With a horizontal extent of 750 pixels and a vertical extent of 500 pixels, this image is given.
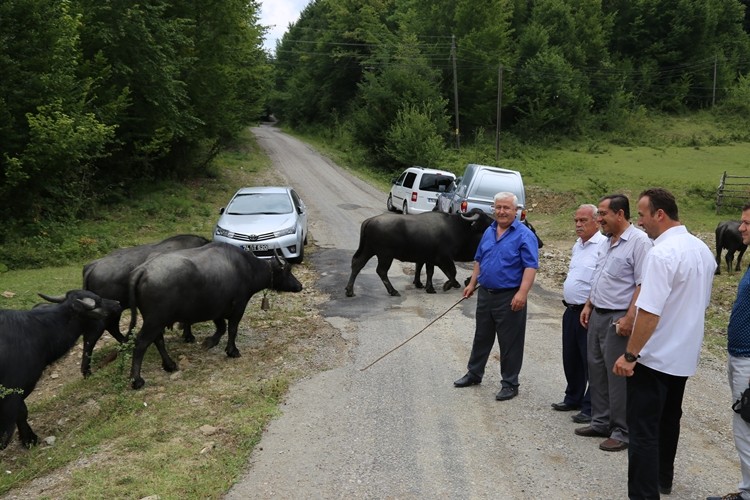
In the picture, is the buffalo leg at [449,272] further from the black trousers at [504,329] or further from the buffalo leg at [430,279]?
the black trousers at [504,329]

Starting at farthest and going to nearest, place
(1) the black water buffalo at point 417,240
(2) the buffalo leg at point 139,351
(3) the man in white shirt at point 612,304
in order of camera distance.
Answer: (1) the black water buffalo at point 417,240, (2) the buffalo leg at point 139,351, (3) the man in white shirt at point 612,304

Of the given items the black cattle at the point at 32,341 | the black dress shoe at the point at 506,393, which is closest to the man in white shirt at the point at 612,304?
the black dress shoe at the point at 506,393

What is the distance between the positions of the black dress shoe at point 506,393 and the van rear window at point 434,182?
15.6 m

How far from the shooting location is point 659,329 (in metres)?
3.85

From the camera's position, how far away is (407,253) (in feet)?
37.1

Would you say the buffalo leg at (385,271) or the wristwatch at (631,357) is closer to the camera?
the wristwatch at (631,357)

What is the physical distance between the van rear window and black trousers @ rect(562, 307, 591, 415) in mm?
15839

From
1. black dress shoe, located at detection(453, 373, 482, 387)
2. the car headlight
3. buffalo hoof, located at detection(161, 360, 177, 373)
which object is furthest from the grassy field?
black dress shoe, located at detection(453, 373, 482, 387)

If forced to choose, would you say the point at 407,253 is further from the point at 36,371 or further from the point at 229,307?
the point at 36,371

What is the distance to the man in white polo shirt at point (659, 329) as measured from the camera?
375 centimetres

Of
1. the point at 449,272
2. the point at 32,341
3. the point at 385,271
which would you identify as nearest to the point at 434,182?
the point at 449,272

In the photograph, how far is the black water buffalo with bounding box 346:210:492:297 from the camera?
36.7ft

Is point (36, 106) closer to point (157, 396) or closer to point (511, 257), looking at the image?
point (157, 396)

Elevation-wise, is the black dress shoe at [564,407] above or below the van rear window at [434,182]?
below
